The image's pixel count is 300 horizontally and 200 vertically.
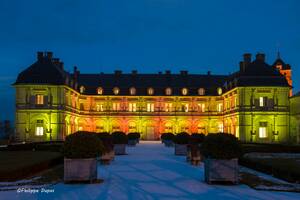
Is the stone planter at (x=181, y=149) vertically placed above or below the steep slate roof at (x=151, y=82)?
below

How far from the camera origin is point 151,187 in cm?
1488

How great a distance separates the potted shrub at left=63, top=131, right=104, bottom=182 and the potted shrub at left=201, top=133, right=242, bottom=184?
13.6 feet

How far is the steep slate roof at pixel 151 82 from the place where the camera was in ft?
243

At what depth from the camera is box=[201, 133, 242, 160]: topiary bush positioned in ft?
52.4

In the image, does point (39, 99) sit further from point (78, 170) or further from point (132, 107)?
point (78, 170)

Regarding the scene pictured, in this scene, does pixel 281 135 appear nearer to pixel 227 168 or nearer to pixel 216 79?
pixel 216 79

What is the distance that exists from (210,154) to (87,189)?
467 centimetres

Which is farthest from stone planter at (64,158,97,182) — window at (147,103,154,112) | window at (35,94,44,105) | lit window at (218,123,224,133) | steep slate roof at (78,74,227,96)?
window at (147,103,154,112)

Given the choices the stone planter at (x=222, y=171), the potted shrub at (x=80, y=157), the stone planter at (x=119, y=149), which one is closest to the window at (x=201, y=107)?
the stone planter at (x=119, y=149)

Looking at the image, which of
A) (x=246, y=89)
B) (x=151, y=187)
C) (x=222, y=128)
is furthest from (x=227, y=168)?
(x=222, y=128)

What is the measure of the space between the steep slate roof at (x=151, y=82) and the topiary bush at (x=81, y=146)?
56884mm

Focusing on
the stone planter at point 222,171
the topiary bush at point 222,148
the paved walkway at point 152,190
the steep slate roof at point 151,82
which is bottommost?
the paved walkway at point 152,190

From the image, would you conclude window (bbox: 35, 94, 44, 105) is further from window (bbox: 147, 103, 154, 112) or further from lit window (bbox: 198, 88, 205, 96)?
lit window (bbox: 198, 88, 205, 96)

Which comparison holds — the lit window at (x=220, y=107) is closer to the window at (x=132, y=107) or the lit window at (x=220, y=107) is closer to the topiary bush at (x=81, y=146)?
the window at (x=132, y=107)
